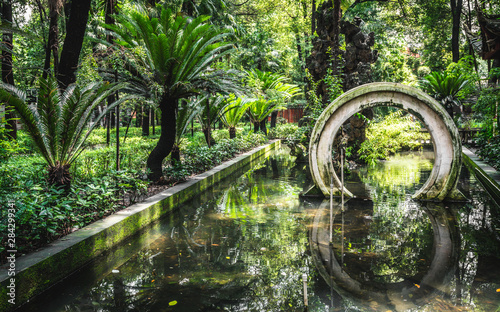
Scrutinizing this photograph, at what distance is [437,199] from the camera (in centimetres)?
817

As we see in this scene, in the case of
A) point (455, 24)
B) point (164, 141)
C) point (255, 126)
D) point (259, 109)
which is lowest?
point (164, 141)

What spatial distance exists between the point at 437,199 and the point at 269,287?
587cm

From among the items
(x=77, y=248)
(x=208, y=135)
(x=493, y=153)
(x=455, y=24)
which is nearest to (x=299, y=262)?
(x=77, y=248)

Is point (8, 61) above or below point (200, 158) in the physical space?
above

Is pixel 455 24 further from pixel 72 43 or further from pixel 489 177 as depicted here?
pixel 72 43

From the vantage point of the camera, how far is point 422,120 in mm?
8125

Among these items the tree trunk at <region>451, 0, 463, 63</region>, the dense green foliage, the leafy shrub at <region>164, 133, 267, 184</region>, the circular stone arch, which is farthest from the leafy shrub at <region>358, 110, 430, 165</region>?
the tree trunk at <region>451, 0, 463, 63</region>

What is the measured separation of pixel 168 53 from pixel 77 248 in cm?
519

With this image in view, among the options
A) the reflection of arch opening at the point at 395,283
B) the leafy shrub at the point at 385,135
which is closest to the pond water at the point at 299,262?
the reflection of arch opening at the point at 395,283

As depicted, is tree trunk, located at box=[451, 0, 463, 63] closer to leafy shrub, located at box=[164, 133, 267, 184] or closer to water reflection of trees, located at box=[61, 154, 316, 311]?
leafy shrub, located at box=[164, 133, 267, 184]

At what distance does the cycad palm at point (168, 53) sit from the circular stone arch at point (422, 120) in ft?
11.2

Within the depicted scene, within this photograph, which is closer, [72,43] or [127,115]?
[72,43]

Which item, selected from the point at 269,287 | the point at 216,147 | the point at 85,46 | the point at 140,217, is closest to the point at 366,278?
the point at 269,287

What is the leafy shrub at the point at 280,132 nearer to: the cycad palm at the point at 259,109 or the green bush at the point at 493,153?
the cycad palm at the point at 259,109
